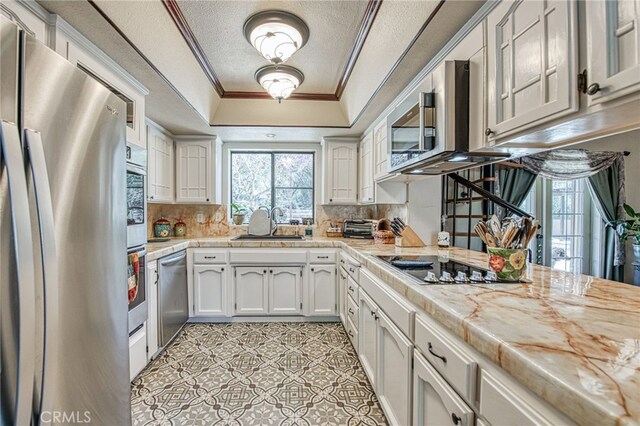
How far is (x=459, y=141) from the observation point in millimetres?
1473

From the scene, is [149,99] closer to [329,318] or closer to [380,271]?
[380,271]

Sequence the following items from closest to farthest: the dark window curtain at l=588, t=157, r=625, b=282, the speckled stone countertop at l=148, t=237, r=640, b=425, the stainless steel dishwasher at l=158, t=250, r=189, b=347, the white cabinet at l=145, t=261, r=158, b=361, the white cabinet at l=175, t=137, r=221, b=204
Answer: the speckled stone countertop at l=148, t=237, r=640, b=425 < the white cabinet at l=145, t=261, r=158, b=361 < the stainless steel dishwasher at l=158, t=250, r=189, b=347 < the dark window curtain at l=588, t=157, r=625, b=282 < the white cabinet at l=175, t=137, r=221, b=204

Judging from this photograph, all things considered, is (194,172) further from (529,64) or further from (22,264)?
(529,64)

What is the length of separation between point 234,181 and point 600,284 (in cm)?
378

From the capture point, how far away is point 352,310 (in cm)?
251

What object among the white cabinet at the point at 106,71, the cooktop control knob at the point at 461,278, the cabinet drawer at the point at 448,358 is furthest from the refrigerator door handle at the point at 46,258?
the cooktop control knob at the point at 461,278

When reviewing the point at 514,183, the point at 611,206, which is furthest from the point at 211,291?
the point at 611,206

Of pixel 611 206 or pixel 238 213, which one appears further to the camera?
pixel 238 213

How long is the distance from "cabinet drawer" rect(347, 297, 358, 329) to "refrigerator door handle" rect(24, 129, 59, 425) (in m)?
1.92

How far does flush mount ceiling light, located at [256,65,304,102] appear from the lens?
246 centimetres

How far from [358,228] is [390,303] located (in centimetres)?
214

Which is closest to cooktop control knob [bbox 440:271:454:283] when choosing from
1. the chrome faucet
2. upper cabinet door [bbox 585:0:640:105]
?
upper cabinet door [bbox 585:0:640:105]

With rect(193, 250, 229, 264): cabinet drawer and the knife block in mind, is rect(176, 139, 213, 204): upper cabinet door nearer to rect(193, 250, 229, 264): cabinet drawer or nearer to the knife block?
rect(193, 250, 229, 264): cabinet drawer

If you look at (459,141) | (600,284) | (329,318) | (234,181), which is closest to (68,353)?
(459,141)
